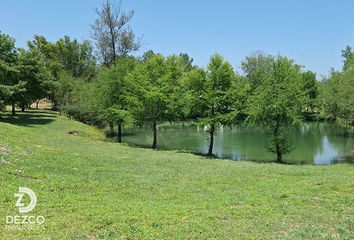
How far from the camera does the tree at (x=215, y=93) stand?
20.2 m

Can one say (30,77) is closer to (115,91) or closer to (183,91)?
(115,91)

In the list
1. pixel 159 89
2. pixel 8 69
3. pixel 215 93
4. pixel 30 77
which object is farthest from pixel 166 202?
pixel 30 77

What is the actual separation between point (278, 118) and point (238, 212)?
622 inches

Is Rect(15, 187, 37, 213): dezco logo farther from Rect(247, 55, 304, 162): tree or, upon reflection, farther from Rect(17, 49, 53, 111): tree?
Rect(17, 49, 53, 111): tree

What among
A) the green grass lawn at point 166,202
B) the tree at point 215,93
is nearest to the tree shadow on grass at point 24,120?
the green grass lawn at point 166,202

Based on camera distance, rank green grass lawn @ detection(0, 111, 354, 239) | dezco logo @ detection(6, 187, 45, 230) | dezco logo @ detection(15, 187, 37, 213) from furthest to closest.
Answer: dezco logo @ detection(15, 187, 37, 213) → green grass lawn @ detection(0, 111, 354, 239) → dezco logo @ detection(6, 187, 45, 230)

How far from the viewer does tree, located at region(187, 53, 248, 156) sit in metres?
20.2

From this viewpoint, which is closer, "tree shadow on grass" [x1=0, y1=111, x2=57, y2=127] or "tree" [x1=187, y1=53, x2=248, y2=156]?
"tree" [x1=187, y1=53, x2=248, y2=156]

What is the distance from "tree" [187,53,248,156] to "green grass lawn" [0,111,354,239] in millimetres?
9800

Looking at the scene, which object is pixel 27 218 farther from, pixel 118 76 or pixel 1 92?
pixel 118 76

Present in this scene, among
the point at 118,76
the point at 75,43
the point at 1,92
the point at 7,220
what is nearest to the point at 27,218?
the point at 7,220

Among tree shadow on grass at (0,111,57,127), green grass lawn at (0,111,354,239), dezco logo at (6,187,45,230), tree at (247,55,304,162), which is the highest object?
tree at (247,55,304,162)

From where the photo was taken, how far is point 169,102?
76.4 feet

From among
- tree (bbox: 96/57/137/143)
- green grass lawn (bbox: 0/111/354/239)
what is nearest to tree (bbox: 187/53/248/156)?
tree (bbox: 96/57/137/143)
